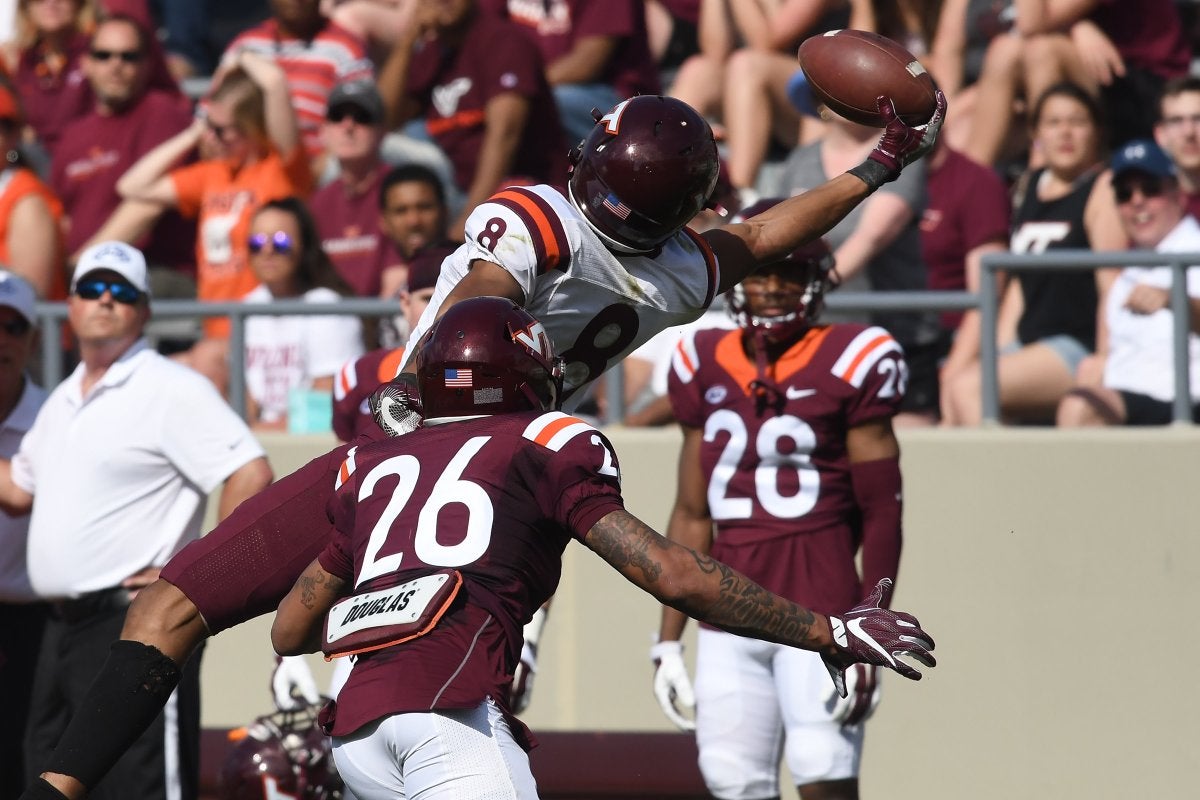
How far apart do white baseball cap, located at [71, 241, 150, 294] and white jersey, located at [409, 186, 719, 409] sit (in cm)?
170

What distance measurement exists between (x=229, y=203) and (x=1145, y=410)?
3.89m

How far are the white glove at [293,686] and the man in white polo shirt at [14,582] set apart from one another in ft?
2.47

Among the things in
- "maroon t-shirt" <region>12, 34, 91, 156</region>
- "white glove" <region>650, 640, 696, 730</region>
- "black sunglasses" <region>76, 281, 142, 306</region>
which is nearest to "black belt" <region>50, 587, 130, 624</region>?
"black sunglasses" <region>76, 281, 142, 306</region>

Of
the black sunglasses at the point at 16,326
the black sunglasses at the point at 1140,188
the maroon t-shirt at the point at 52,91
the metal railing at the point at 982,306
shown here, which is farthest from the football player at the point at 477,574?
the maroon t-shirt at the point at 52,91

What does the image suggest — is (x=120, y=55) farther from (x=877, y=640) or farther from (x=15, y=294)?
(x=877, y=640)

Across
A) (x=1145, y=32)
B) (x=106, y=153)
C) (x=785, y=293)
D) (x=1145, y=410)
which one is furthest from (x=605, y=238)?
(x=106, y=153)

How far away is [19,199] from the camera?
26.6 feet

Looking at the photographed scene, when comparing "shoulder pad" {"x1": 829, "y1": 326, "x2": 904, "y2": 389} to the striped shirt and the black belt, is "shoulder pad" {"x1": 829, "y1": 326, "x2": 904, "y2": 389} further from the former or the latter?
the striped shirt

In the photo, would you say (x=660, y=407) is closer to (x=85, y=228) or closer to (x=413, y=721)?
(x=85, y=228)

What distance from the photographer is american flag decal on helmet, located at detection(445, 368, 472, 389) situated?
144 inches

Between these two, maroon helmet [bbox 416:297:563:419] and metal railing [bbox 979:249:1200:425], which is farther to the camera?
metal railing [bbox 979:249:1200:425]

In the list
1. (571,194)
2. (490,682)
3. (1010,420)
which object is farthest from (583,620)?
(490,682)

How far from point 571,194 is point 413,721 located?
138 centimetres

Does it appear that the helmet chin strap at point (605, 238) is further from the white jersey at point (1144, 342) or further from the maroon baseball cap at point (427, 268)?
the white jersey at point (1144, 342)
